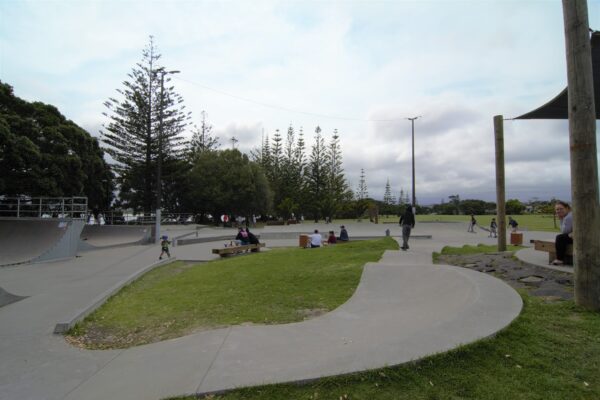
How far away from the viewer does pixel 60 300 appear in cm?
770

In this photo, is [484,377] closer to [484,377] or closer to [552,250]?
[484,377]

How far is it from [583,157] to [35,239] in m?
19.6

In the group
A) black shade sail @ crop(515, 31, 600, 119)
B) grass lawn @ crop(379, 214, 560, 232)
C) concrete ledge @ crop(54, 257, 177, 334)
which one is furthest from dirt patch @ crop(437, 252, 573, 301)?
grass lawn @ crop(379, 214, 560, 232)

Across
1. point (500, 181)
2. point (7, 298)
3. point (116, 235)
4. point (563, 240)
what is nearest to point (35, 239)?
point (116, 235)

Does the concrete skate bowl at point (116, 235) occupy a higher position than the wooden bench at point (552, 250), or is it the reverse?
the wooden bench at point (552, 250)

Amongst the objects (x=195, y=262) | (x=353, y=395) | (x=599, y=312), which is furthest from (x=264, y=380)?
(x=195, y=262)

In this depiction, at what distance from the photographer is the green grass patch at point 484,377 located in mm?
2664

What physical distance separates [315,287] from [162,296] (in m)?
3.01

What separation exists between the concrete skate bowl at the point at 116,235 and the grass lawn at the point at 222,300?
13.5m

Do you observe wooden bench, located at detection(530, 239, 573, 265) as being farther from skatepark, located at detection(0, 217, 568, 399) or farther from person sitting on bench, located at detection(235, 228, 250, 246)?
person sitting on bench, located at detection(235, 228, 250, 246)

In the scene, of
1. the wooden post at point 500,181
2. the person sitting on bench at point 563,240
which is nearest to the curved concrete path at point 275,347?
the person sitting on bench at point 563,240

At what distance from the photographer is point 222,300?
6.32m

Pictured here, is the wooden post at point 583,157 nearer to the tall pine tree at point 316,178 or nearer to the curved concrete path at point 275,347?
the curved concrete path at point 275,347

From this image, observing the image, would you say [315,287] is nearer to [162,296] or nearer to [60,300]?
[162,296]
